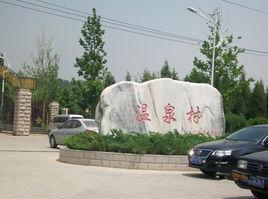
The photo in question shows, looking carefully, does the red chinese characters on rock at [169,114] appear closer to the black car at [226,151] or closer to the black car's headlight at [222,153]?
the black car at [226,151]

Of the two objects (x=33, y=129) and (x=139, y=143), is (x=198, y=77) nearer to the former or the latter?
(x=33, y=129)

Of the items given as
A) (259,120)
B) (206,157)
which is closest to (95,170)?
(206,157)

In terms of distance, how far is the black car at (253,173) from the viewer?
31.5ft

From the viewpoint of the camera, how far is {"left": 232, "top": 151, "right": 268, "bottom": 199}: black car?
9.61m

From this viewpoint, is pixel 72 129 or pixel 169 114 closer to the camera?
pixel 169 114

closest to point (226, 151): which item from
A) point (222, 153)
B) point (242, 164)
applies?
point (222, 153)

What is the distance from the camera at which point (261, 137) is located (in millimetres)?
14398

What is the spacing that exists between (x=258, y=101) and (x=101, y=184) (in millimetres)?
38764

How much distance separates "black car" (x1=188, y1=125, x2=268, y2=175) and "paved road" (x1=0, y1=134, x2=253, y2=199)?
37 cm

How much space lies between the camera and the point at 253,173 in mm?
9867

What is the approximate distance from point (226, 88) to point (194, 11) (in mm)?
7333

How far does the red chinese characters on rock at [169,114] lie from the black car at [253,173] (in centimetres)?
924

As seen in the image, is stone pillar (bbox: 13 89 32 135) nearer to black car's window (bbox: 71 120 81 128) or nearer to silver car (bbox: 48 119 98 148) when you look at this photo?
silver car (bbox: 48 119 98 148)

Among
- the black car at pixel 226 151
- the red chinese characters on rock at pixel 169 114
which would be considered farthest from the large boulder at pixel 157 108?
the black car at pixel 226 151
